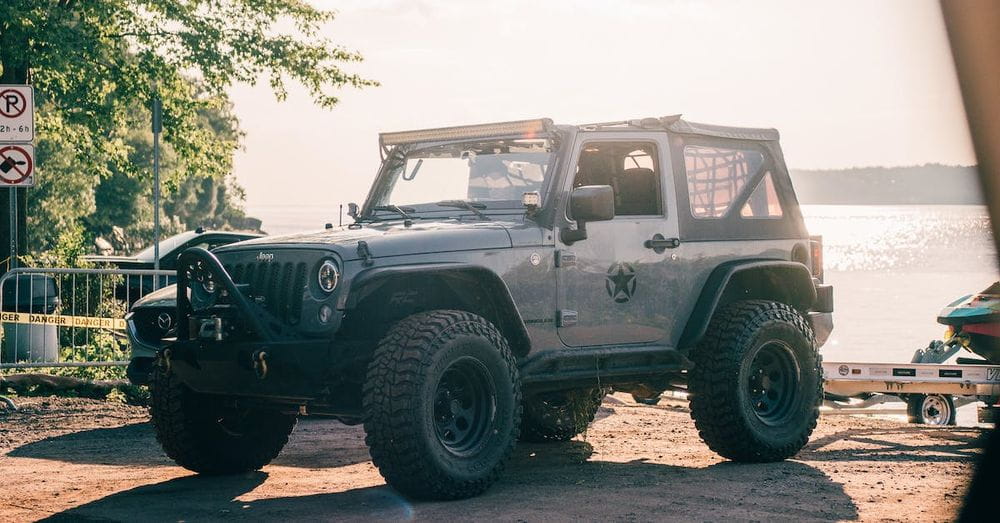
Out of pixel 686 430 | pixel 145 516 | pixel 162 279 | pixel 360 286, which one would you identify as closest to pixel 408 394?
pixel 360 286

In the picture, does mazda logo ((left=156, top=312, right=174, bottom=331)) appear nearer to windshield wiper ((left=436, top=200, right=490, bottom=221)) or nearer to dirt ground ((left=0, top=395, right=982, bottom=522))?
dirt ground ((left=0, top=395, right=982, bottom=522))

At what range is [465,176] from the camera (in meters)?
8.90

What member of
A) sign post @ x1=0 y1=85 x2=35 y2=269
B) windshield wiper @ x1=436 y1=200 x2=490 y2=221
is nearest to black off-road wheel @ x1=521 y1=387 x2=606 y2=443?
windshield wiper @ x1=436 y1=200 x2=490 y2=221

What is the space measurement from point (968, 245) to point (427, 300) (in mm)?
193520

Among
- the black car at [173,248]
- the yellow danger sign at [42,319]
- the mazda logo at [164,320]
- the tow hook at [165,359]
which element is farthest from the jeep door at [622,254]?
the black car at [173,248]

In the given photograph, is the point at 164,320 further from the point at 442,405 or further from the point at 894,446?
the point at 894,446

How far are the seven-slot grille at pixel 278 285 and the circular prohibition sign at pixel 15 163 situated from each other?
6256 mm

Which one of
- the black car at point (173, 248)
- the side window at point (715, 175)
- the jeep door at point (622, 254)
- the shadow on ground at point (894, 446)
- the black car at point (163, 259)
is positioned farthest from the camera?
the black car at point (173, 248)

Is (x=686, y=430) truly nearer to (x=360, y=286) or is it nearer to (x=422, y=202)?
(x=422, y=202)

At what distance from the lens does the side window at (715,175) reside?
9320mm

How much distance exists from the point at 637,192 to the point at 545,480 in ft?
6.85

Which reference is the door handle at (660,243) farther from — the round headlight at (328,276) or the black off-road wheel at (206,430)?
the black off-road wheel at (206,430)

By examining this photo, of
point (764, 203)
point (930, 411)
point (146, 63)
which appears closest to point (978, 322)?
point (930, 411)

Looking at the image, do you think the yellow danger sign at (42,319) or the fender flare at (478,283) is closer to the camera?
the fender flare at (478,283)
